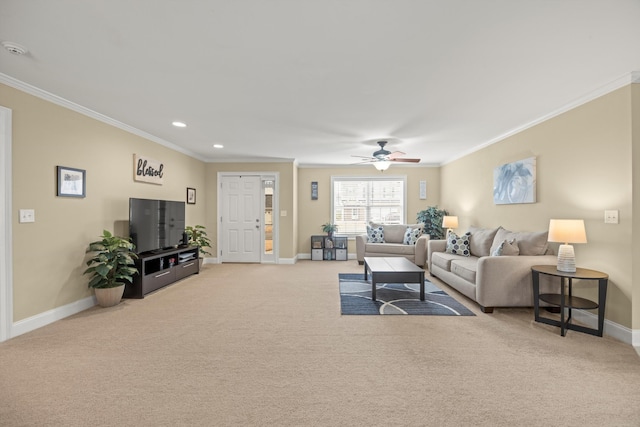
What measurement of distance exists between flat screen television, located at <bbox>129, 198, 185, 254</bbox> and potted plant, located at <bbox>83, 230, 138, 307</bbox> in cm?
41

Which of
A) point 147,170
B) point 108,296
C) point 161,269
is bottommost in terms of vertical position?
point 108,296

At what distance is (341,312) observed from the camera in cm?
347

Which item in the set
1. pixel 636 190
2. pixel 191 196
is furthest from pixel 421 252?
pixel 191 196

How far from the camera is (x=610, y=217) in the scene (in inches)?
111

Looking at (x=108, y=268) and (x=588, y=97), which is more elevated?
(x=588, y=97)

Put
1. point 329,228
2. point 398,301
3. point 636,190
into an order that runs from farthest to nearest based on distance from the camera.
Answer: point 329,228 → point 398,301 → point 636,190

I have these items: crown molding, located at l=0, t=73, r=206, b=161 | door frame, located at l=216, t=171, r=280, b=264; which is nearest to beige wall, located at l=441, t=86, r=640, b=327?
door frame, located at l=216, t=171, r=280, b=264

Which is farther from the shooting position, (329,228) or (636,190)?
(329,228)

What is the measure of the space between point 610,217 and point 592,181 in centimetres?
44

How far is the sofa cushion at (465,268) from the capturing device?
3.79 m

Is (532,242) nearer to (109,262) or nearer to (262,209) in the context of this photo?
(262,209)

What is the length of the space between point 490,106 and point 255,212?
5064 mm

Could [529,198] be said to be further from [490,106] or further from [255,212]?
[255,212]

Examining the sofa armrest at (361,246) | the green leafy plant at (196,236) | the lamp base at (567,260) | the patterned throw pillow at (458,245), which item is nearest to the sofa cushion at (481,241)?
the patterned throw pillow at (458,245)
